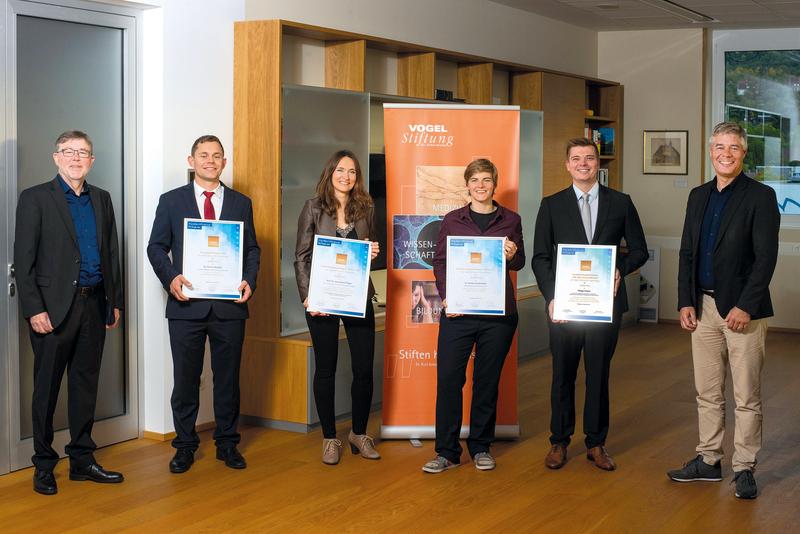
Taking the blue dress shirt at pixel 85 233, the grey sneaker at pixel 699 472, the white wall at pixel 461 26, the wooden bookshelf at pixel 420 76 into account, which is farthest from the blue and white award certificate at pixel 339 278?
the wooden bookshelf at pixel 420 76

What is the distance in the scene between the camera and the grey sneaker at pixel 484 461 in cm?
512

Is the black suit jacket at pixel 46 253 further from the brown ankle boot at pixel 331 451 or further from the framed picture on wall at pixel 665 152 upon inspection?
the framed picture on wall at pixel 665 152

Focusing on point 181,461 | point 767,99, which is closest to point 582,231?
point 181,461

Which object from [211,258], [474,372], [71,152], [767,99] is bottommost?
[474,372]

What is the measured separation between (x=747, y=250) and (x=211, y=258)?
2497 millimetres

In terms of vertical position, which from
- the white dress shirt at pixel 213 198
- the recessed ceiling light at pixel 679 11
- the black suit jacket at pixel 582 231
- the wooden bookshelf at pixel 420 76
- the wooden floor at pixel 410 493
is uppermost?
the recessed ceiling light at pixel 679 11

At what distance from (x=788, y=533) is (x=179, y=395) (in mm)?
2849

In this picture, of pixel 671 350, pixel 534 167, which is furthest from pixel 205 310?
pixel 671 350

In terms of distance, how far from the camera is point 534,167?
8898mm

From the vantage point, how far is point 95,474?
4848 mm

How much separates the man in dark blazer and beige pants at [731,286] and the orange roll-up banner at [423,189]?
1150mm

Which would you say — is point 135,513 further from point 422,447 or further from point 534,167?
point 534,167

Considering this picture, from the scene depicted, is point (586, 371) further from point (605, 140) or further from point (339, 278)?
point (605, 140)

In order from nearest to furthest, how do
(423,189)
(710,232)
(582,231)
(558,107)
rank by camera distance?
(710,232)
(582,231)
(423,189)
(558,107)
